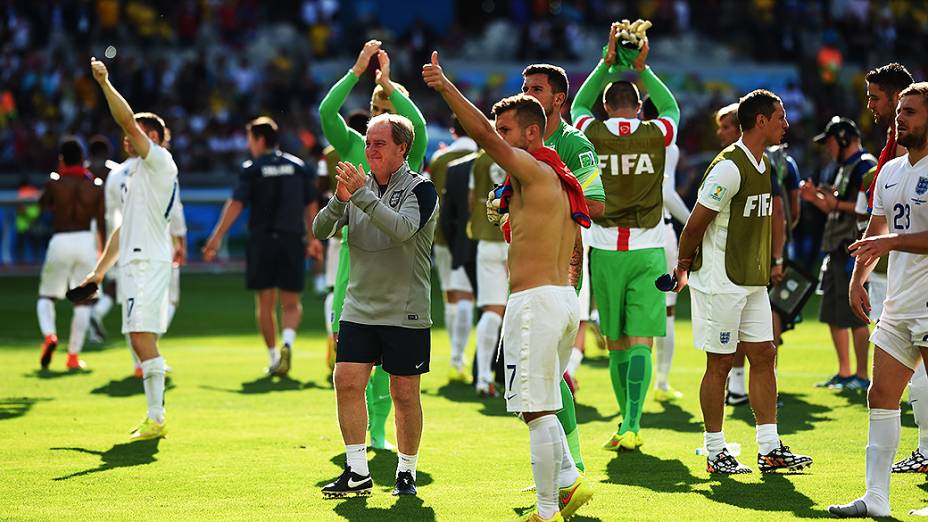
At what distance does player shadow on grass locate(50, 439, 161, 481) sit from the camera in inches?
355

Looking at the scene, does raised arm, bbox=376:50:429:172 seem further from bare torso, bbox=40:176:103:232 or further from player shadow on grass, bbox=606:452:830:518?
bare torso, bbox=40:176:103:232

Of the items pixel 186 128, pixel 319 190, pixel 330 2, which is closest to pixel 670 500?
pixel 319 190

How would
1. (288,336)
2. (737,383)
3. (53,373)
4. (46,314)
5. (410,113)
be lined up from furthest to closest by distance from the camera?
(46,314), (288,336), (53,373), (737,383), (410,113)

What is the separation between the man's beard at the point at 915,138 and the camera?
7.13m

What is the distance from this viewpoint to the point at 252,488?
825 cm

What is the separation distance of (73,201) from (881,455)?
33.6 ft

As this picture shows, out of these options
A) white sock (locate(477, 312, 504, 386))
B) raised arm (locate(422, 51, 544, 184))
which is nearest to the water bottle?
raised arm (locate(422, 51, 544, 184))

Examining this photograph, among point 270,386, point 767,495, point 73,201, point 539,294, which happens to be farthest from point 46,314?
point 767,495

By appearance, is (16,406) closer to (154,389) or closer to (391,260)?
(154,389)

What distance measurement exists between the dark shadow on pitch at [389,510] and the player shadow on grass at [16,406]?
456 cm

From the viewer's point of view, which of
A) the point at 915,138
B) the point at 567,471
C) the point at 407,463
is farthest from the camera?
the point at 407,463

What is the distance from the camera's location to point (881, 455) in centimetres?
720

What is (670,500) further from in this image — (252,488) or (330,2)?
(330,2)

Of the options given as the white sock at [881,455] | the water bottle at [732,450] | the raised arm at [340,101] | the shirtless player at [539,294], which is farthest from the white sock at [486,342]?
the white sock at [881,455]
